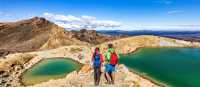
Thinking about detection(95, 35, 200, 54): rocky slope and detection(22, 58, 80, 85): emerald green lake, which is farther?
detection(95, 35, 200, 54): rocky slope

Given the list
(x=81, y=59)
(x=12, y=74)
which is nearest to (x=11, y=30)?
(x=81, y=59)

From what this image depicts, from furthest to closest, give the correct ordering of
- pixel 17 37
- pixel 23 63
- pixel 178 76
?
→ pixel 17 37
pixel 23 63
pixel 178 76

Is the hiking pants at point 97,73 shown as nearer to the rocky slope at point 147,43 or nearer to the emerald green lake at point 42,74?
the emerald green lake at point 42,74

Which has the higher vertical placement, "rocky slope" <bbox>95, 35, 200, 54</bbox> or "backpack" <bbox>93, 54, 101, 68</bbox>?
"backpack" <bbox>93, 54, 101, 68</bbox>

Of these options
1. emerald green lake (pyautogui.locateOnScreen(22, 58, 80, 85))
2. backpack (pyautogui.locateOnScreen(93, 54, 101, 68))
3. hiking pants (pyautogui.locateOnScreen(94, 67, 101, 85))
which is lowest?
emerald green lake (pyautogui.locateOnScreen(22, 58, 80, 85))

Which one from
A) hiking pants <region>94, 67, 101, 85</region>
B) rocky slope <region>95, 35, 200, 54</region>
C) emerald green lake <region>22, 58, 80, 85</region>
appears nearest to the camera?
hiking pants <region>94, 67, 101, 85</region>

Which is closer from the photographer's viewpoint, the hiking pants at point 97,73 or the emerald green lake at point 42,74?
the hiking pants at point 97,73

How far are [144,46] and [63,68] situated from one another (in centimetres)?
6199

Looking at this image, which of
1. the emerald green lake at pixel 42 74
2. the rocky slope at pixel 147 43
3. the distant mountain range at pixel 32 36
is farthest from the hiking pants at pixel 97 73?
the rocky slope at pixel 147 43

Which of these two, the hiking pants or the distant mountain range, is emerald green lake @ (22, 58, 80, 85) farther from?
the distant mountain range

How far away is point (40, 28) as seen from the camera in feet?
377

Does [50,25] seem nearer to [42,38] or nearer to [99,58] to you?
[42,38]

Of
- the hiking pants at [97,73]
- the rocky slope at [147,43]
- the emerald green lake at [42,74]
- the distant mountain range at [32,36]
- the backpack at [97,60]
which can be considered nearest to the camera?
the backpack at [97,60]

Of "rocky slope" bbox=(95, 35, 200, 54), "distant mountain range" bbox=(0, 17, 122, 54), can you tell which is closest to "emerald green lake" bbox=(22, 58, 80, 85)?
"distant mountain range" bbox=(0, 17, 122, 54)
